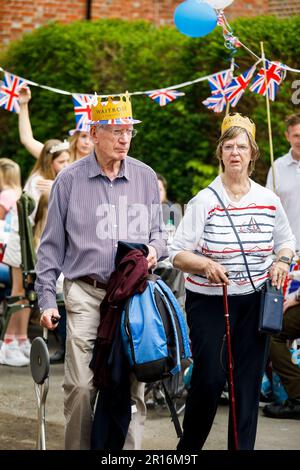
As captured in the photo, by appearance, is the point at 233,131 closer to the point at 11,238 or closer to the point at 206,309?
the point at 206,309

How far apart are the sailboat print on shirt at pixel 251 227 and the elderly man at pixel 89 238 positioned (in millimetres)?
497

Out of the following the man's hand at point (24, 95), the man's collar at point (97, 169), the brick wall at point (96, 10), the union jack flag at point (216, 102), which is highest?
the brick wall at point (96, 10)

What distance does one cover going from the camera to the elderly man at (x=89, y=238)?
5156 mm

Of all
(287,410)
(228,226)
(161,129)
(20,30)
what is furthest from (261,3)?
(228,226)

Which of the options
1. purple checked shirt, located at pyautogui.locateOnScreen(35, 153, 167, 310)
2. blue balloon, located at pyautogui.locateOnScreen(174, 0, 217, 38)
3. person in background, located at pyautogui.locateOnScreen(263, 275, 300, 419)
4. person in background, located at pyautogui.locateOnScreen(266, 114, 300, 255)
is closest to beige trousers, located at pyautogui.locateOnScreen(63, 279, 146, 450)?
purple checked shirt, located at pyautogui.locateOnScreen(35, 153, 167, 310)

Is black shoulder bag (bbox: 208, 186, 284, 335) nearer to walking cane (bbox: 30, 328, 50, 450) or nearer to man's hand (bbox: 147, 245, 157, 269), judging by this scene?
man's hand (bbox: 147, 245, 157, 269)

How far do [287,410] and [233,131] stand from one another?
8.40ft

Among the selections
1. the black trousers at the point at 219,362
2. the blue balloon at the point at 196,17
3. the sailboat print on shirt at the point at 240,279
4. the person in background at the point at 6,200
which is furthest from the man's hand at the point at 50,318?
the person in background at the point at 6,200

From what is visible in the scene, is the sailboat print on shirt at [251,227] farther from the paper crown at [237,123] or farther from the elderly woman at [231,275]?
the paper crown at [237,123]

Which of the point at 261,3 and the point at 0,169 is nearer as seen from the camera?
the point at 0,169

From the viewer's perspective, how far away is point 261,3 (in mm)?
15695

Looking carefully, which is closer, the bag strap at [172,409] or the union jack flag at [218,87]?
the bag strap at [172,409]

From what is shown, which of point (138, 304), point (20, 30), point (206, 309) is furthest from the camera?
point (20, 30)

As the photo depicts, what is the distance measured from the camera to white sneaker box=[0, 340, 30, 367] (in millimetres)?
8742
